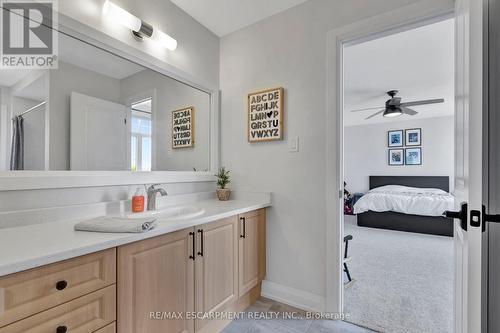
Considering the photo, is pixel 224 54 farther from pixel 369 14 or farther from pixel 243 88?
→ pixel 369 14

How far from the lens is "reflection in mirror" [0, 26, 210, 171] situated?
1.19 meters

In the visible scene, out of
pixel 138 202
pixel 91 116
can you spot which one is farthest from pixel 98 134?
pixel 138 202

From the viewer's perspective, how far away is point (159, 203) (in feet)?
5.88

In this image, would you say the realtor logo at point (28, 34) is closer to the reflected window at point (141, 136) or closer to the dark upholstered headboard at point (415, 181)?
the reflected window at point (141, 136)

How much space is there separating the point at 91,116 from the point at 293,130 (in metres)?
1.43

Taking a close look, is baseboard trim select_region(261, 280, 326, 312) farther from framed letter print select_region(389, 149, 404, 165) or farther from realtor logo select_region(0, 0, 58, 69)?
framed letter print select_region(389, 149, 404, 165)

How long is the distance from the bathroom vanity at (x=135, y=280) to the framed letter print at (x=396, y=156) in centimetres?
553

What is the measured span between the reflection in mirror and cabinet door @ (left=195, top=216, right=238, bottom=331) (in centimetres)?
70

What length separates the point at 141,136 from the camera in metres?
1.75

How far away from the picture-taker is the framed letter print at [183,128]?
2.00 m

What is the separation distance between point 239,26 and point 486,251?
235 cm

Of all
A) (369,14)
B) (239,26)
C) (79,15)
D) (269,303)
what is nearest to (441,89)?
(369,14)

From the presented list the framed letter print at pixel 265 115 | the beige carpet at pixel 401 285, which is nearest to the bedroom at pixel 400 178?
the beige carpet at pixel 401 285

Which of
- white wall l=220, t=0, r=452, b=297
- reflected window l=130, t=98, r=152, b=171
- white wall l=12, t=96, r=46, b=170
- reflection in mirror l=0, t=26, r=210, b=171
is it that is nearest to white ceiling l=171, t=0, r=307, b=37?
white wall l=220, t=0, r=452, b=297
